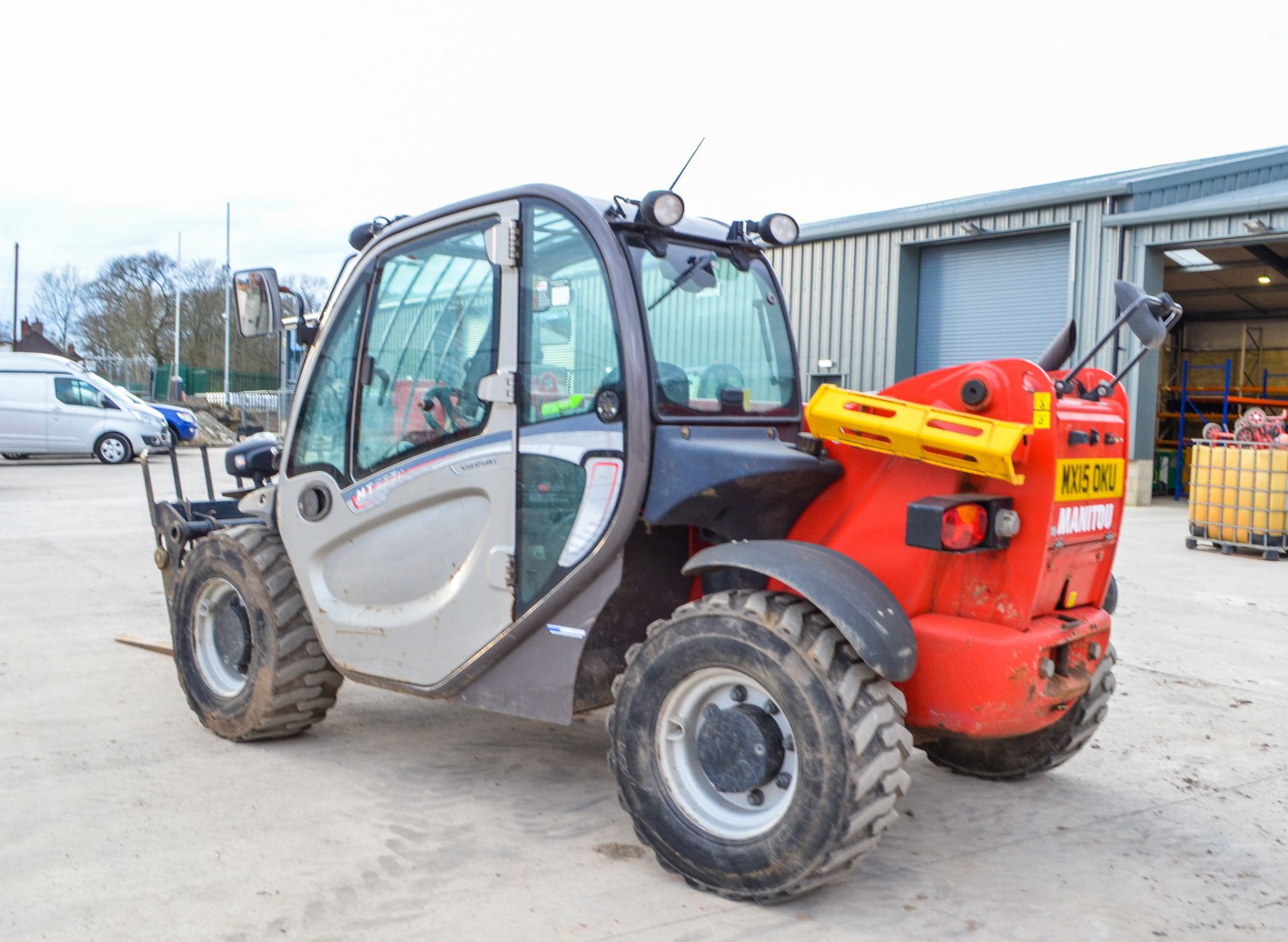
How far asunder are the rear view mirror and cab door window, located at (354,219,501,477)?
38cm

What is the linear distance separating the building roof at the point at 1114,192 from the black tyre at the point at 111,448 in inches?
560

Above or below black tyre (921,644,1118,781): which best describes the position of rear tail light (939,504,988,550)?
above

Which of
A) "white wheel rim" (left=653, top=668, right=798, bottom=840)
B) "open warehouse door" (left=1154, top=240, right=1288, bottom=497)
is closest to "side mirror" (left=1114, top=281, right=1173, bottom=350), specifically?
"white wheel rim" (left=653, top=668, right=798, bottom=840)

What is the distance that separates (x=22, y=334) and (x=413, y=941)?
68393mm

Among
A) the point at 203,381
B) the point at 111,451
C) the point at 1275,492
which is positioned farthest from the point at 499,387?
the point at 203,381

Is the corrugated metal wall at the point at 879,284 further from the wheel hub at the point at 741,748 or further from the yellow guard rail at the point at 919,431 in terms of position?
the wheel hub at the point at 741,748

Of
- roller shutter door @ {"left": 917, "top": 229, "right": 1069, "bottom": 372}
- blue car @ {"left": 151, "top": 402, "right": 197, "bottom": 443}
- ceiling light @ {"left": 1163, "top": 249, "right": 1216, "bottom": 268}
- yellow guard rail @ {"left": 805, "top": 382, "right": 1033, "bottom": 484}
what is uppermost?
ceiling light @ {"left": 1163, "top": 249, "right": 1216, "bottom": 268}

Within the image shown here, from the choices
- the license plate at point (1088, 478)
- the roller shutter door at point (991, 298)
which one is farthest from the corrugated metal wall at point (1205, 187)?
the license plate at point (1088, 478)

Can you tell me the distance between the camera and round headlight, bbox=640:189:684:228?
3.80 m

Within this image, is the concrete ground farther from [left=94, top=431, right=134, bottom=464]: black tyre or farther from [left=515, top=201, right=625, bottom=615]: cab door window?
[left=94, top=431, right=134, bottom=464]: black tyre

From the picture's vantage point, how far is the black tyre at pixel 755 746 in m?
3.23

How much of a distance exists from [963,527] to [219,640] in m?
3.39

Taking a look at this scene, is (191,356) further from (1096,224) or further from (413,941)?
(413,941)

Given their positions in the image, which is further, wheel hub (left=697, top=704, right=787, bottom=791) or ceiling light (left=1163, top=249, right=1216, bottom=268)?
ceiling light (left=1163, top=249, right=1216, bottom=268)
